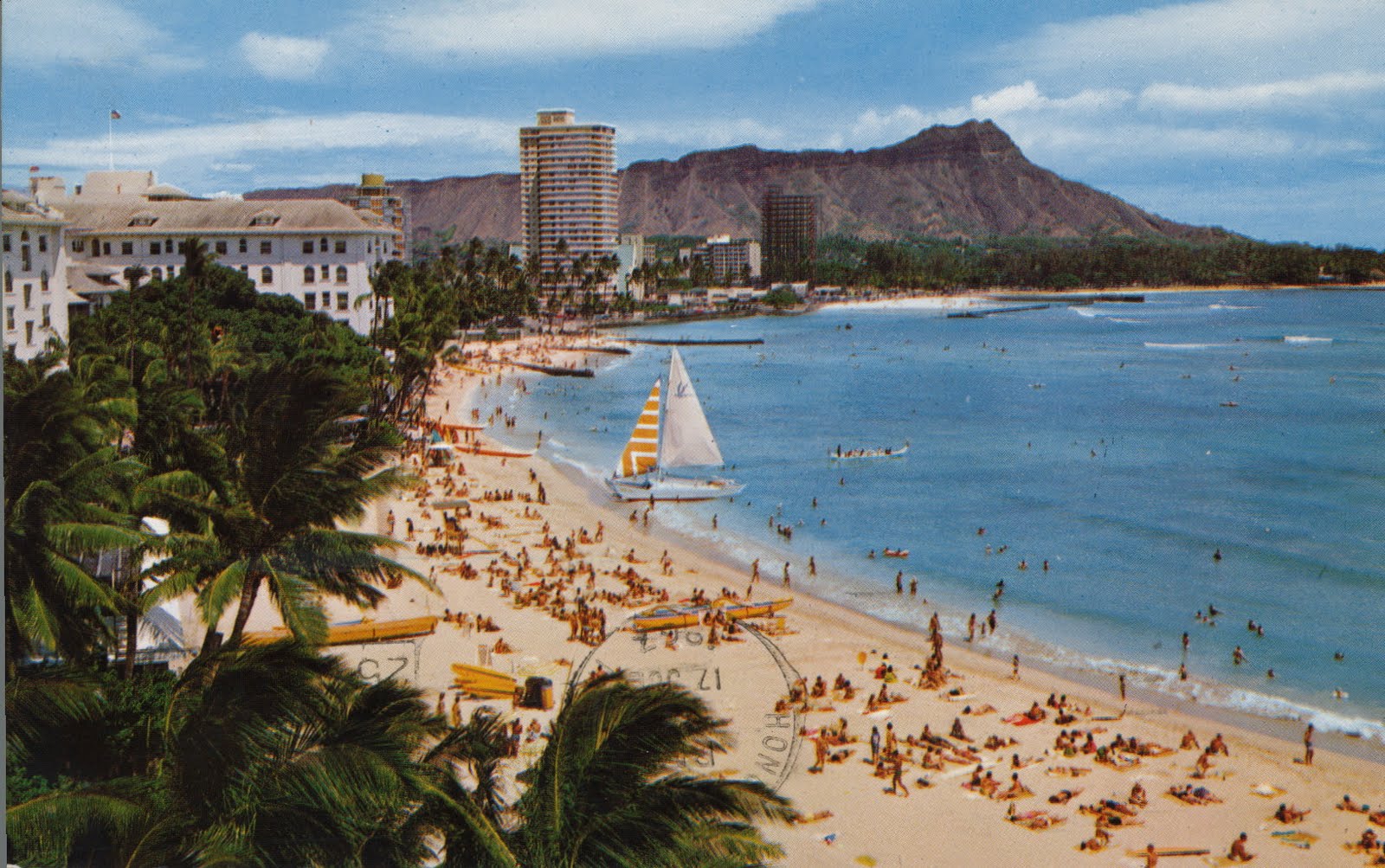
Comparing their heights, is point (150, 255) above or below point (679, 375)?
above

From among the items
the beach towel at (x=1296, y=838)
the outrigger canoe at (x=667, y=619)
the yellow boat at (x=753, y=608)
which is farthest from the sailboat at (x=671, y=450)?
the beach towel at (x=1296, y=838)

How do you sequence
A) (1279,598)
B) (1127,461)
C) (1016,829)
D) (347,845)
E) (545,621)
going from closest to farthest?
(347,845), (1016,829), (545,621), (1279,598), (1127,461)

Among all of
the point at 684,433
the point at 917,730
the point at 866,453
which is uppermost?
the point at 684,433

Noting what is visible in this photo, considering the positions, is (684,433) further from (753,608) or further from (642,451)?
(753,608)

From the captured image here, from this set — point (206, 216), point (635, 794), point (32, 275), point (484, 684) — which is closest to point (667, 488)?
point (32, 275)

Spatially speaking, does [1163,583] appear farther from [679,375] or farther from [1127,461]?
[1127,461]

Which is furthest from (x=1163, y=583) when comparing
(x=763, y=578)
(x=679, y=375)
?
(x=679, y=375)
